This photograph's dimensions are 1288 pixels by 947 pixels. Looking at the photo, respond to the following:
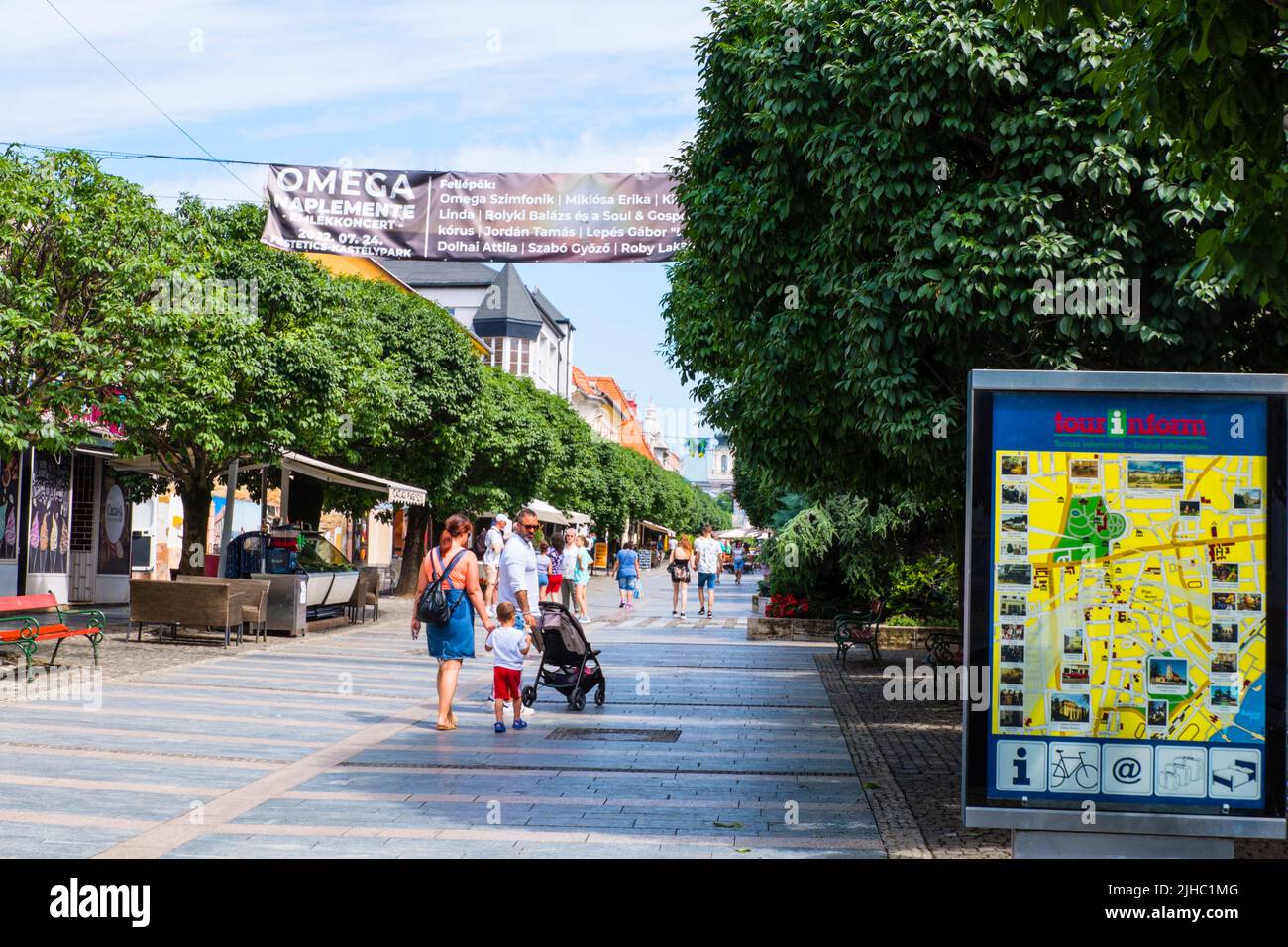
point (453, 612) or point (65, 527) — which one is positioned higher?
point (65, 527)

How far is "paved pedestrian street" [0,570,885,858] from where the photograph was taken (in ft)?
22.8

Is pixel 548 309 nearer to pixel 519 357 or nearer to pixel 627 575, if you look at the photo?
pixel 519 357

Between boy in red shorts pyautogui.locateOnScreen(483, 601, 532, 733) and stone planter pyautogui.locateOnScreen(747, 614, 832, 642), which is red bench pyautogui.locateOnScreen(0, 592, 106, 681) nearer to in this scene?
boy in red shorts pyautogui.locateOnScreen(483, 601, 532, 733)

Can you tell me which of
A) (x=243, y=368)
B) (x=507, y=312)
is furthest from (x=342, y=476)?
(x=507, y=312)

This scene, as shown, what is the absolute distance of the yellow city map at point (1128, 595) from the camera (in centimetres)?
617

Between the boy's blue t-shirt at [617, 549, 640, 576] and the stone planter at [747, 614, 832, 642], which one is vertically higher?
the boy's blue t-shirt at [617, 549, 640, 576]

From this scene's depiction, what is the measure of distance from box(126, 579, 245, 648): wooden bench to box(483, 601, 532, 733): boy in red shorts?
25.5ft

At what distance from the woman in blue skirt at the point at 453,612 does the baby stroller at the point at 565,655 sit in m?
1.38

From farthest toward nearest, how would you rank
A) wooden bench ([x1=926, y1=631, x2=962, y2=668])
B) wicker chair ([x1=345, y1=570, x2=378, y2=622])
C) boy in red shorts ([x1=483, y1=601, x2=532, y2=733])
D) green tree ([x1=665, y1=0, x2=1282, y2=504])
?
wicker chair ([x1=345, y1=570, x2=378, y2=622]) → wooden bench ([x1=926, y1=631, x2=962, y2=668]) → boy in red shorts ([x1=483, y1=601, x2=532, y2=733]) → green tree ([x1=665, y1=0, x2=1282, y2=504])

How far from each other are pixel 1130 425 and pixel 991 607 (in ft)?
3.46

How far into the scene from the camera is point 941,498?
13.1 m

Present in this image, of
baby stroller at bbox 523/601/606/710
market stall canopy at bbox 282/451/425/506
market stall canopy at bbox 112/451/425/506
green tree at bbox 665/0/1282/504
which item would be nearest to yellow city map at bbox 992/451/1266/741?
green tree at bbox 665/0/1282/504

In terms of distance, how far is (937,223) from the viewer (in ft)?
30.5

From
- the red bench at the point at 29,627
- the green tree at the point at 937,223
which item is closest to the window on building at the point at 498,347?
the red bench at the point at 29,627
